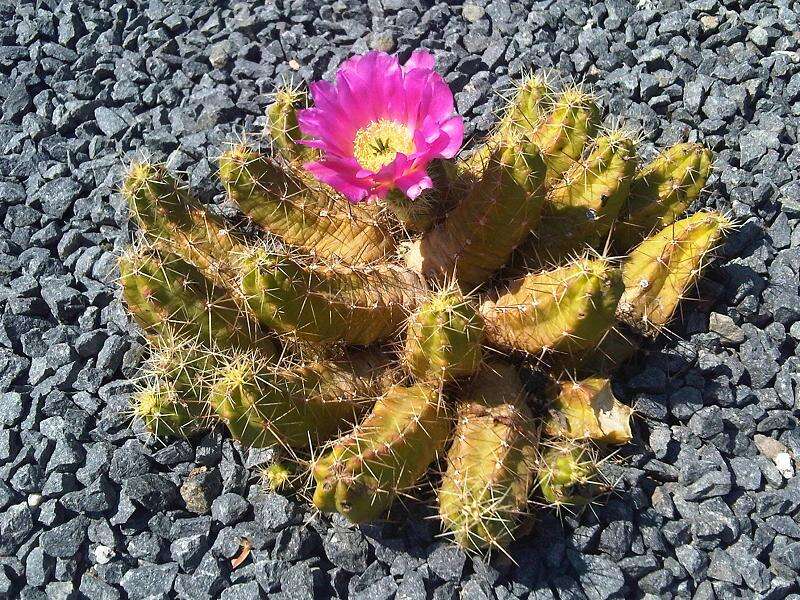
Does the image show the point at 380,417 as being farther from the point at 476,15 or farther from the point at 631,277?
the point at 476,15

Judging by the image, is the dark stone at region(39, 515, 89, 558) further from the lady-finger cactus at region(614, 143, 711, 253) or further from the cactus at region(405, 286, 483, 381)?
the lady-finger cactus at region(614, 143, 711, 253)

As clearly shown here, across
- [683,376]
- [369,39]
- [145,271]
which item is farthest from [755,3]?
[145,271]

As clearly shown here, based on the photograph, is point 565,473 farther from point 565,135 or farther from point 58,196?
point 58,196

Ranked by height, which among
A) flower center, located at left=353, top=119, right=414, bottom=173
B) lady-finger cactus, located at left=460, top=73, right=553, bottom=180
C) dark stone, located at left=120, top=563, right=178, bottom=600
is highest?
flower center, located at left=353, top=119, right=414, bottom=173

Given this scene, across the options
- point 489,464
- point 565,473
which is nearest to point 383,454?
point 489,464

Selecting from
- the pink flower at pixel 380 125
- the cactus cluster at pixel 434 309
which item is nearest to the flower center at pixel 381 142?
the pink flower at pixel 380 125

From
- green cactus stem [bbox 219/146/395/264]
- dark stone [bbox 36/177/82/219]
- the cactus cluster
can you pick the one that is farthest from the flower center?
dark stone [bbox 36/177/82/219]

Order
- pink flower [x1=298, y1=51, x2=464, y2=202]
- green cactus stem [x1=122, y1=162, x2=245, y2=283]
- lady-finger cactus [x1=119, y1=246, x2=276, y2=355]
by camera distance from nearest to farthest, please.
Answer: pink flower [x1=298, y1=51, x2=464, y2=202]
lady-finger cactus [x1=119, y1=246, x2=276, y2=355]
green cactus stem [x1=122, y1=162, x2=245, y2=283]
